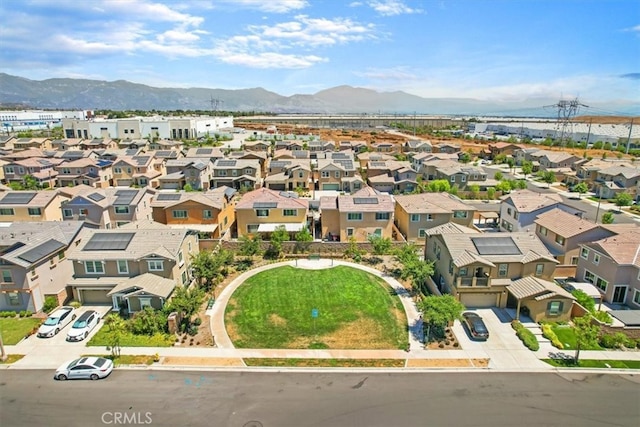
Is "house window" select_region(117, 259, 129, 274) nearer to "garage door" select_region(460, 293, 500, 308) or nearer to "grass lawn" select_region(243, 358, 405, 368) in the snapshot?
"grass lawn" select_region(243, 358, 405, 368)

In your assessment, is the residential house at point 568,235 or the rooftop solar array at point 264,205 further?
the rooftop solar array at point 264,205

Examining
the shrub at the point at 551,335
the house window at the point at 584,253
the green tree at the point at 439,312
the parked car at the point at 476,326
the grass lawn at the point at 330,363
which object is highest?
the house window at the point at 584,253

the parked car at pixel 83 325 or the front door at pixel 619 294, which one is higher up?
the front door at pixel 619 294

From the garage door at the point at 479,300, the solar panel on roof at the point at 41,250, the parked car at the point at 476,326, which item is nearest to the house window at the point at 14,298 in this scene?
the solar panel on roof at the point at 41,250

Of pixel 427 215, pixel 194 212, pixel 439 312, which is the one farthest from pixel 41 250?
pixel 427 215

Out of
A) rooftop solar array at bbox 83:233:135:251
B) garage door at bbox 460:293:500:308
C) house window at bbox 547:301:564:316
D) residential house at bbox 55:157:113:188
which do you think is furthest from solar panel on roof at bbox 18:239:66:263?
residential house at bbox 55:157:113:188

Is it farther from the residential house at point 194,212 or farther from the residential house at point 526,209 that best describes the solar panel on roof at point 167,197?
the residential house at point 526,209

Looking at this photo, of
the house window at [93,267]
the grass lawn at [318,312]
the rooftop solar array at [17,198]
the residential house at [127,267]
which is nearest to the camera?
the grass lawn at [318,312]

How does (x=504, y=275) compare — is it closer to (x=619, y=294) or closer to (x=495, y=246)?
(x=495, y=246)
